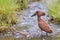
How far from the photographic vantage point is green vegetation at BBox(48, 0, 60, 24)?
347 inches

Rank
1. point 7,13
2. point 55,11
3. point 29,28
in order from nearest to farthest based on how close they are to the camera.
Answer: point 7,13 → point 29,28 → point 55,11

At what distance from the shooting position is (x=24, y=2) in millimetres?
10484

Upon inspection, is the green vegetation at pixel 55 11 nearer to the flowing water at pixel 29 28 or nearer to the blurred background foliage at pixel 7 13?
the flowing water at pixel 29 28

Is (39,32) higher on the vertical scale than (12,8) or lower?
lower

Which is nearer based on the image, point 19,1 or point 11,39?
point 11,39

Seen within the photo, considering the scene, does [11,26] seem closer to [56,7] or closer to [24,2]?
[56,7]

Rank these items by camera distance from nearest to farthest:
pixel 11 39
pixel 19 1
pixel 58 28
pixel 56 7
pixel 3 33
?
1. pixel 11 39
2. pixel 3 33
3. pixel 58 28
4. pixel 56 7
5. pixel 19 1

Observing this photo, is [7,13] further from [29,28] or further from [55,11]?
[55,11]

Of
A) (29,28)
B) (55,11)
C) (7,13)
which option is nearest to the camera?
(7,13)

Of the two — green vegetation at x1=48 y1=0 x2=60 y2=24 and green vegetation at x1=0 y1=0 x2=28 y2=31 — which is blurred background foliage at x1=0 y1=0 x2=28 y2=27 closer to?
green vegetation at x1=0 y1=0 x2=28 y2=31

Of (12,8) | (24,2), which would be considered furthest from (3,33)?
(24,2)

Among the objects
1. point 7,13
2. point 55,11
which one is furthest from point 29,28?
point 55,11

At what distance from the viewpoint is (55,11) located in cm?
898

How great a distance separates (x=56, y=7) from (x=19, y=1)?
1.62 metres
